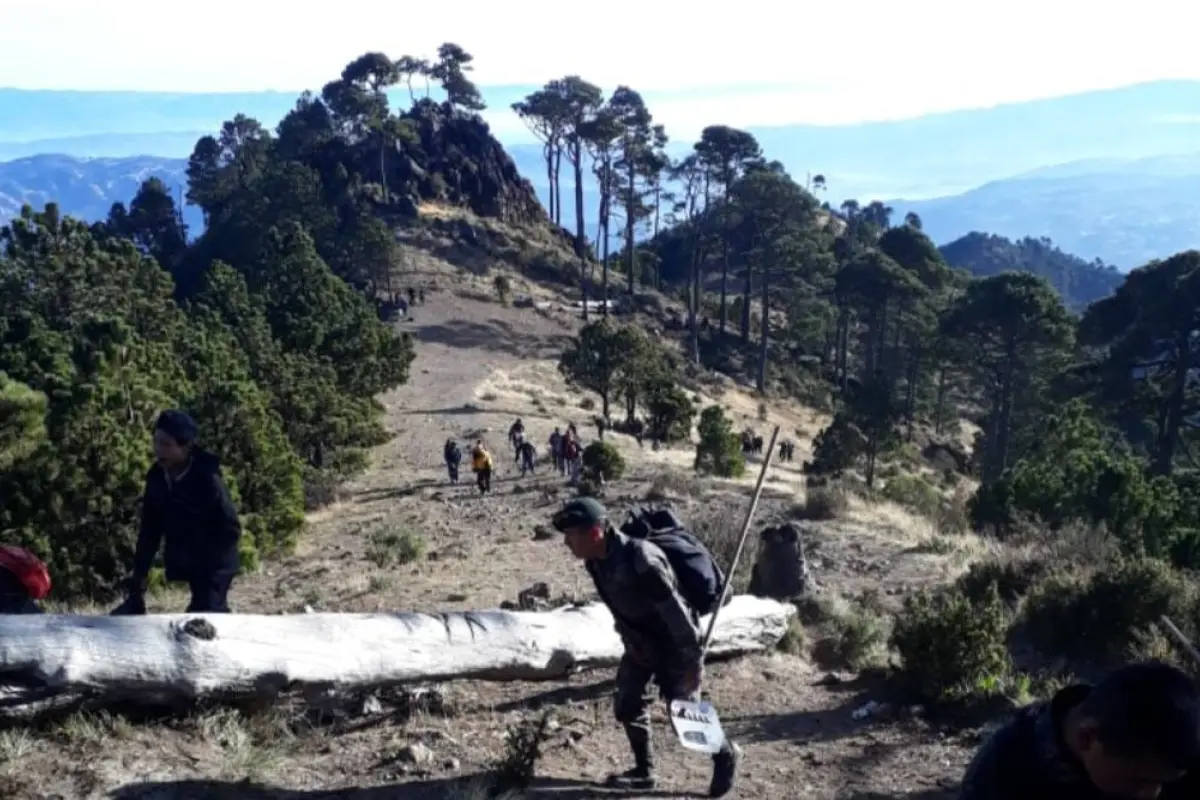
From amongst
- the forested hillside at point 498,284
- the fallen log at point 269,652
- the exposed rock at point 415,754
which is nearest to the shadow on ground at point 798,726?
the fallen log at point 269,652

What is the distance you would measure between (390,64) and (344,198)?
10127mm

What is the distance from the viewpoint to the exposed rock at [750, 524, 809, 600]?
912 centimetres

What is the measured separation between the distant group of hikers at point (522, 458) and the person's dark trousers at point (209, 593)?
1303 cm

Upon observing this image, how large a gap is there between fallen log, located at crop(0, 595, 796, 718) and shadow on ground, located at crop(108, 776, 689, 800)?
592mm

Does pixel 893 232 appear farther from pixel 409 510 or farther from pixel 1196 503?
pixel 409 510

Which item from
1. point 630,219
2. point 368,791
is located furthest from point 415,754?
point 630,219

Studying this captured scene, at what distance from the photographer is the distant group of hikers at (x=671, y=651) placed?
2238 mm

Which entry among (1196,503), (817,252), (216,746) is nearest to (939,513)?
(1196,503)

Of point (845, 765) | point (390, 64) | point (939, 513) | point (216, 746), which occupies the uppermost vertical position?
point (390, 64)

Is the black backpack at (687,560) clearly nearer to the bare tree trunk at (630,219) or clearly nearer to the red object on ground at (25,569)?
the red object on ground at (25,569)

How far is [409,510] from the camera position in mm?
17156

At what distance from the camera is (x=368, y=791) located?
4801mm

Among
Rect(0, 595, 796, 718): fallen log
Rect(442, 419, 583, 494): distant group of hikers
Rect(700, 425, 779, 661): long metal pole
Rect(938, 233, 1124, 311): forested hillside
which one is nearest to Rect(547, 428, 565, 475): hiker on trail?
Rect(442, 419, 583, 494): distant group of hikers

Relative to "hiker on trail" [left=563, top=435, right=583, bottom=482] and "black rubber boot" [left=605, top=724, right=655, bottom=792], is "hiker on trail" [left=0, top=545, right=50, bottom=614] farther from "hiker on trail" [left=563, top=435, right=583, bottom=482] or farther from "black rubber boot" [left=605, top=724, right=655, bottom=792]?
"hiker on trail" [left=563, top=435, right=583, bottom=482]
